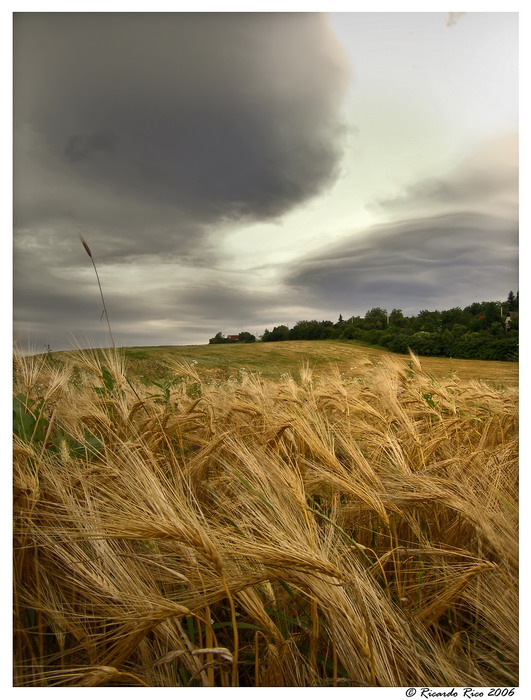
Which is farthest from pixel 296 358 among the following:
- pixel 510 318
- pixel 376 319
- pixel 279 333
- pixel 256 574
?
pixel 256 574

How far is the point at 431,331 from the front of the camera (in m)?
3.07

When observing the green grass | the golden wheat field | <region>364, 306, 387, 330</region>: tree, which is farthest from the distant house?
<region>364, 306, 387, 330</region>: tree

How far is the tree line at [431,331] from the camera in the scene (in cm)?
208

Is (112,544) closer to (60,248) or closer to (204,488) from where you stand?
(204,488)

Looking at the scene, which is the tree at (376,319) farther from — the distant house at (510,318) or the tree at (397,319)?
the distant house at (510,318)

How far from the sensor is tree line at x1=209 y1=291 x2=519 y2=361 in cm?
208

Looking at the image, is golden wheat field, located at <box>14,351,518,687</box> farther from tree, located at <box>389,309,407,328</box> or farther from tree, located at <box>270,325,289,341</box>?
tree, located at <box>389,309,407,328</box>

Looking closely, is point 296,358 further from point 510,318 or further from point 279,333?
point 510,318

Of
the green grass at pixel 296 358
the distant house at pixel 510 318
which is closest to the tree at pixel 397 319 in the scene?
the green grass at pixel 296 358

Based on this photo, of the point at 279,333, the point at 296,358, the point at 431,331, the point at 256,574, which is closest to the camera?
the point at 256,574

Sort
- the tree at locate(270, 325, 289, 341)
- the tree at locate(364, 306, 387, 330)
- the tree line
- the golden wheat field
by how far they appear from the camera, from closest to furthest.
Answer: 1. the golden wheat field
2. the tree line
3. the tree at locate(270, 325, 289, 341)
4. the tree at locate(364, 306, 387, 330)
